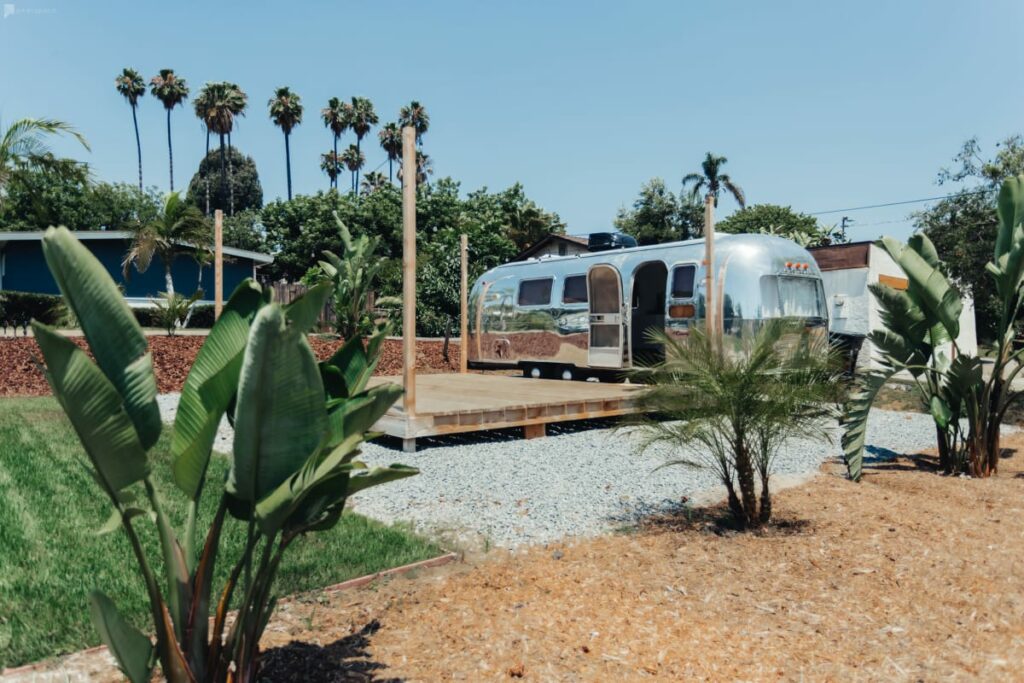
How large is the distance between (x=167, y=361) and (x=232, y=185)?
5418 cm

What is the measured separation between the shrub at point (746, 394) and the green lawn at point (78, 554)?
6.13 feet

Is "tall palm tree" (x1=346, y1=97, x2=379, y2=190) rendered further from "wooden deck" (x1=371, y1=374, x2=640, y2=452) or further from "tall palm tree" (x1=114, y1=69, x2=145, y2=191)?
"wooden deck" (x1=371, y1=374, x2=640, y2=452)

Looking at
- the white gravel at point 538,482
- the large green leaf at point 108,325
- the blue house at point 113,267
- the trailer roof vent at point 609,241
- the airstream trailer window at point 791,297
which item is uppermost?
the blue house at point 113,267

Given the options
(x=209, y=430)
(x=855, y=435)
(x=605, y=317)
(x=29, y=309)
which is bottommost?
(x=855, y=435)

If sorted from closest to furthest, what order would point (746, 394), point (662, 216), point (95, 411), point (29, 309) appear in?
point (95, 411) < point (746, 394) < point (29, 309) < point (662, 216)

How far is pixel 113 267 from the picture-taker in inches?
1111

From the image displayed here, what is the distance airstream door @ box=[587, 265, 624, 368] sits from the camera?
41.8ft

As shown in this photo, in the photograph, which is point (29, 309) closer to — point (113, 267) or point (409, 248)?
point (113, 267)

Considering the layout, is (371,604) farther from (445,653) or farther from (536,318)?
(536,318)

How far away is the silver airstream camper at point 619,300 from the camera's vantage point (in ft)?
37.8

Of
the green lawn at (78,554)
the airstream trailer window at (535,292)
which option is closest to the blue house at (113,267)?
the airstream trailer window at (535,292)

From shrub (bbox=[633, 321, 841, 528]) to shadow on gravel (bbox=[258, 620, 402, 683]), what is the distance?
8.08 ft

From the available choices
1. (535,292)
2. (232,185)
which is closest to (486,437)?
(535,292)

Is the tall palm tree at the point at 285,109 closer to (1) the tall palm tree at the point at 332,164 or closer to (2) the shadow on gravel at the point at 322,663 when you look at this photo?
(1) the tall palm tree at the point at 332,164
